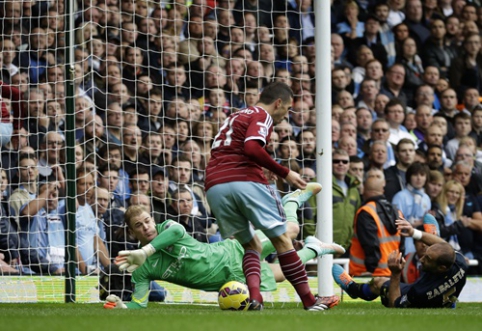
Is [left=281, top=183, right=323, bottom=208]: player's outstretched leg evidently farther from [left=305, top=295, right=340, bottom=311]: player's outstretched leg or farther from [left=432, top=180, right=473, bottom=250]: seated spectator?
[left=432, top=180, right=473, bottom=250]: seated spectator

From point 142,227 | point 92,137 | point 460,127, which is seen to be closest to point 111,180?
point 92,137

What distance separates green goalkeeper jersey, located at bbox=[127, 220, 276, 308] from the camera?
8391 millimetres

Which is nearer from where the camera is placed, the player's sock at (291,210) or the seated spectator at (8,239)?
the player's sock at (291,210)

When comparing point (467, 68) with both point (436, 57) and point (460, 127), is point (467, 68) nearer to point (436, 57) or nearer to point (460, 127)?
point (436, 57)

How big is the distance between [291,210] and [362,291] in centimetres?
101

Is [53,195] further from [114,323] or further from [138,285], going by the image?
[114,323]

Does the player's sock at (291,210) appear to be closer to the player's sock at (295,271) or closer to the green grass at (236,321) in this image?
the player's sock at (295,271)

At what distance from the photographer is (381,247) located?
35.8 ft

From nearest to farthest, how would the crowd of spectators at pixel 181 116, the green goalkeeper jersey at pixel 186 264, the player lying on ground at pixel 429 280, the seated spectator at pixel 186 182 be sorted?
1. the player lying on ground at pixel 429 280
2. the green goalkeeper jersey at pixel 186 264
3. the crowd of spectators at pixel 181 116
4. the seated spectator at pixel 186 182

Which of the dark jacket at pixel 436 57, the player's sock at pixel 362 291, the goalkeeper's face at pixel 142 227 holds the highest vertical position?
the dark jacket at pixel 436 57

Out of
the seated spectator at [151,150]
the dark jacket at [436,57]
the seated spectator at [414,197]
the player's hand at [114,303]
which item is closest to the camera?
the player's hand at [114,303]

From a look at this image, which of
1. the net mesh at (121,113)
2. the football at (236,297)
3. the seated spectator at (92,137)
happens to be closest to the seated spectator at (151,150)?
the net mesh at (121,113)

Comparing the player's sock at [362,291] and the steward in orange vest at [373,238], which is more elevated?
the steward in orange vest at [373,238]

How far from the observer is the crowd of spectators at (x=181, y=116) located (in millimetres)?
10438
